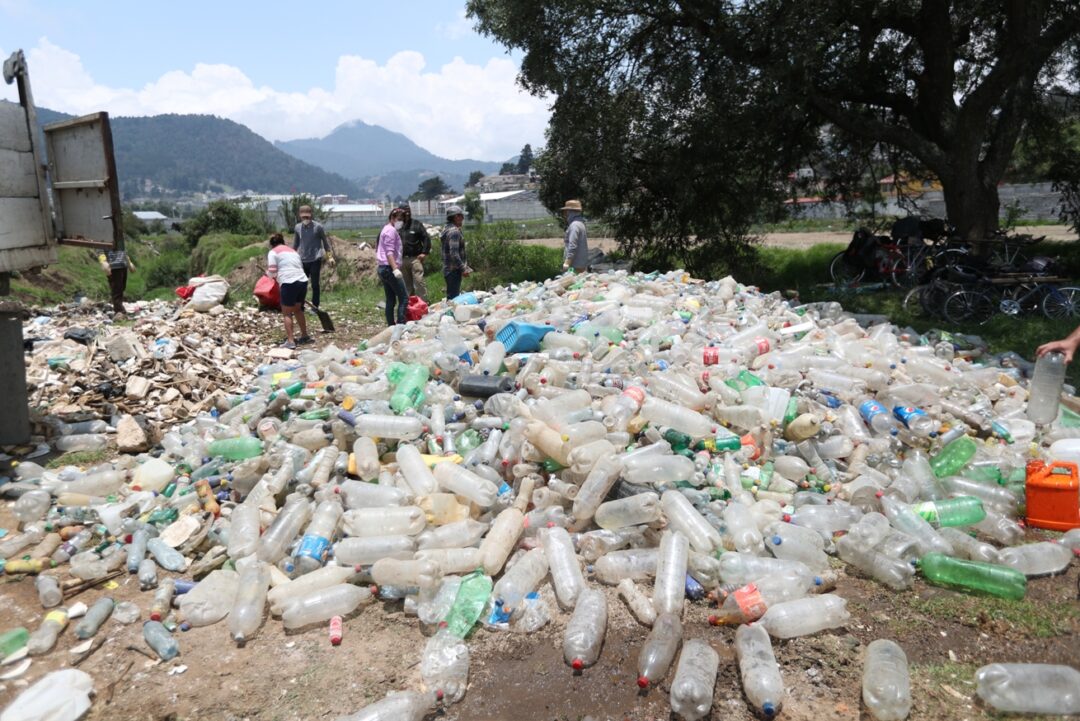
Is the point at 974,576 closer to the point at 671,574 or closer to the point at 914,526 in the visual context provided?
the point at 914,526

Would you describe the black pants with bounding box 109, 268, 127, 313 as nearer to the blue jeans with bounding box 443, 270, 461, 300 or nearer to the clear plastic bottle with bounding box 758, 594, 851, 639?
the blue jeans with bounding box 443, 270, 461, 300

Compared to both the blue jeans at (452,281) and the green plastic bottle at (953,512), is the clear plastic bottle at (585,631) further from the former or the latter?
the blue jeans at (452,281)

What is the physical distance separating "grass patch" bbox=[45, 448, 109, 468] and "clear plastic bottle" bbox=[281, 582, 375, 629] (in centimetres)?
345

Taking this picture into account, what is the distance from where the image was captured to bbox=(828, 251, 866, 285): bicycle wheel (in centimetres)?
1171

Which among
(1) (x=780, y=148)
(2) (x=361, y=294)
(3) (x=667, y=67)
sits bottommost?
(2) (x=361, y=294)

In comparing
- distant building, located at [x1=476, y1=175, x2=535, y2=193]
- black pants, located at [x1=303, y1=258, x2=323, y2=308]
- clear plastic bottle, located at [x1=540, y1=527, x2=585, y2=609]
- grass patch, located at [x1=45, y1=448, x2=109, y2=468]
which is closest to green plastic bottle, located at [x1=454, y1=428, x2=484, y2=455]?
clear plastic bottle, located at [x1=540, y1=527, x2=585, y2=609]

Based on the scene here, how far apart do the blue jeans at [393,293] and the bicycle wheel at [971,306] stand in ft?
23.0

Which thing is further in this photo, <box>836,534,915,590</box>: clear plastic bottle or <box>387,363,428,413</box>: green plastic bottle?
<box>387,363,428,413</box>: green plastic bottle

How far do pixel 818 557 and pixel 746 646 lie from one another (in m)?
0.88

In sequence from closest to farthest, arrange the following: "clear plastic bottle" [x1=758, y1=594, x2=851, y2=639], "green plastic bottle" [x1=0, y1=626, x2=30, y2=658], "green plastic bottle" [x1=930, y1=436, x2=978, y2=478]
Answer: "clear plastic bottle" [x1=758, y1=594, x2=851, y2=639]
"green plastic bottle" [x1=0, y1=626, x2=30, y2=658]
"green plastic bottle" [x1=930, y1=436, x2=978, y2=478]

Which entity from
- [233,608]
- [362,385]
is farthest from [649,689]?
[362,385]

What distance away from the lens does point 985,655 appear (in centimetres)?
A: 294

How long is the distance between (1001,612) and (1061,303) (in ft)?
23.6

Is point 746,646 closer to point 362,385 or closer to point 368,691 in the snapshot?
point 368,691
